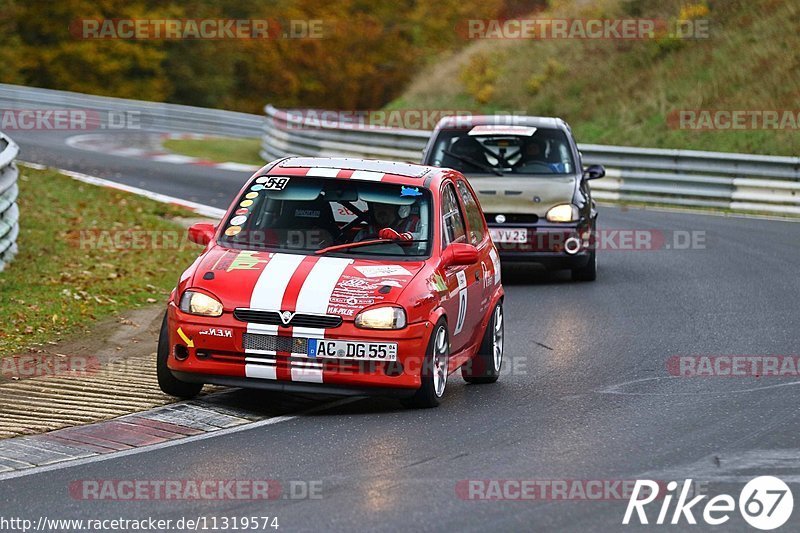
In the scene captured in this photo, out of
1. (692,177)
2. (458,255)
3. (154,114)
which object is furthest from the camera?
(154,114)

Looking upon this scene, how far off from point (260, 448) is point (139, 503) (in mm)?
1318

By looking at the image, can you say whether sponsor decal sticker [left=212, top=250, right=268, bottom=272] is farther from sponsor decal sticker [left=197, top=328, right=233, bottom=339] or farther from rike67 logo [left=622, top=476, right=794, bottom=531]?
rike67 logo [left=622, top=476, right=794, bottom=531]

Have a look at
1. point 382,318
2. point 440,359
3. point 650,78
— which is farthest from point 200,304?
point 650,78

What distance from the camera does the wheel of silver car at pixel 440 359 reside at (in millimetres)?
9352

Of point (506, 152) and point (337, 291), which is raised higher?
point (506, 152)

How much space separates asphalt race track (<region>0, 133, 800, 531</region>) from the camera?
22.5 ft

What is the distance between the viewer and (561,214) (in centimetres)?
1584

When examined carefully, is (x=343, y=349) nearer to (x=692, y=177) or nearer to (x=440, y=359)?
(x=440, y=359)

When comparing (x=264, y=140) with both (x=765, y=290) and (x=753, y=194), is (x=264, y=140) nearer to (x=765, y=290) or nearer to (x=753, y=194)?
(x=753, y=194)

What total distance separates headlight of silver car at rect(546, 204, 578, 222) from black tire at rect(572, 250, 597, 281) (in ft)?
1.75

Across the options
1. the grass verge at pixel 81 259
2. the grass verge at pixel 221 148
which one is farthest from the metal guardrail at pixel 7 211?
the grass verge at pixel 221 148

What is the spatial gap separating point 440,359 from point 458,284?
669 mm

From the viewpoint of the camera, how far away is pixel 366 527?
6.52m

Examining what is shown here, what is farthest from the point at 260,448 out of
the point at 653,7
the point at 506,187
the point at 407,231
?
the point at 653,7
